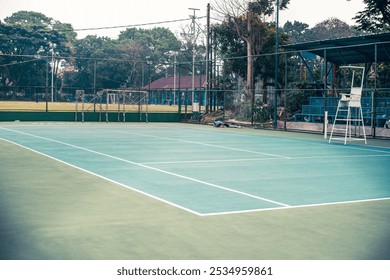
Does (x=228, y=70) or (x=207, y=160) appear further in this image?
(x=228, y=70)

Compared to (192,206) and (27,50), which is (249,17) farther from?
(27,50)

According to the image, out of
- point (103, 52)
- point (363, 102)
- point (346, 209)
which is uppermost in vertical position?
point (103, 52)

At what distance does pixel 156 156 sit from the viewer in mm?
14547

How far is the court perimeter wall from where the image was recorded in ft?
106

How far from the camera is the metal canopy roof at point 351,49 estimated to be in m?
26.3

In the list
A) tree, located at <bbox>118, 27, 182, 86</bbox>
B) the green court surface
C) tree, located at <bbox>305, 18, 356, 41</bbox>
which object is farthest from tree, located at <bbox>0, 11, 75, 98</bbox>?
the green court surface

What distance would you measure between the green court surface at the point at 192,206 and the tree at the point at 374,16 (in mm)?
19036

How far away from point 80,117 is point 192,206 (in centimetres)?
2743

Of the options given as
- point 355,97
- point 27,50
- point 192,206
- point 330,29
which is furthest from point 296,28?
point 192,206

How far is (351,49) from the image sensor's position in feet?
95.7

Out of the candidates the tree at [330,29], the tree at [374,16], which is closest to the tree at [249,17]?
the tree at [374,16]

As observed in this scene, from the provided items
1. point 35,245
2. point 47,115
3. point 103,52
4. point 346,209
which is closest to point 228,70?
point 47,115

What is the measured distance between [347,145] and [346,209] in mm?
11935
